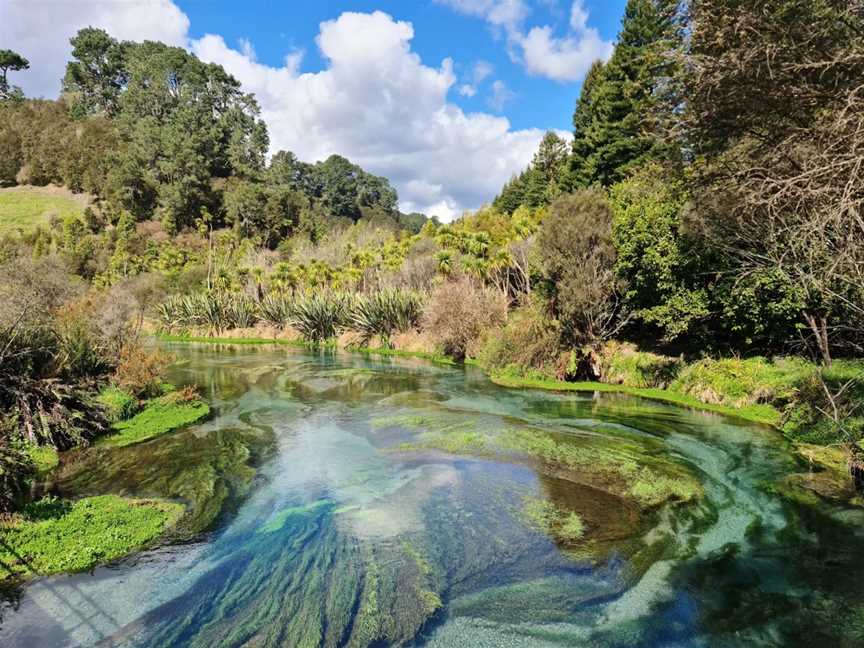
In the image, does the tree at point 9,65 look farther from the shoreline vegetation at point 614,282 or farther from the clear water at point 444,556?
the clear water at point 444,556

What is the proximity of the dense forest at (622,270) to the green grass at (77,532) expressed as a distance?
36.3 inches

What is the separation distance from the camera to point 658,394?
19.0 metres

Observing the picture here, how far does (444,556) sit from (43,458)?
9314mm

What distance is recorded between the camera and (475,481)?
37.8 ft

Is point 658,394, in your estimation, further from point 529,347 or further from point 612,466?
point 612,466

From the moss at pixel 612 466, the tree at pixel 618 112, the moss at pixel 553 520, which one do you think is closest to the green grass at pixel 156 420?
the moss at pixel 612 466

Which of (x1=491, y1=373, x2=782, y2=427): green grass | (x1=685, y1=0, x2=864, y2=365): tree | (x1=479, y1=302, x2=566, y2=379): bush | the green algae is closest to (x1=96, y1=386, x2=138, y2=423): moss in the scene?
the green algae

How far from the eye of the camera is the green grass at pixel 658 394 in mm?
15442

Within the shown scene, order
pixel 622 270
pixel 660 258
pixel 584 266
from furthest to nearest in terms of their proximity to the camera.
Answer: pixel 584 266 < pixel 622 270 < pixel 660 258

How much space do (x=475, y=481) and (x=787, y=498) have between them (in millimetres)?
5828

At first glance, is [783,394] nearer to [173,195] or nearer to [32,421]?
[32,421]

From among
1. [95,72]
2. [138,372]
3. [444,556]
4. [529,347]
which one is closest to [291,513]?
[444,556]

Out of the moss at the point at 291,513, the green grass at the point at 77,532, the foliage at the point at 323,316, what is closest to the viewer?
the green grass at the point at 77,532

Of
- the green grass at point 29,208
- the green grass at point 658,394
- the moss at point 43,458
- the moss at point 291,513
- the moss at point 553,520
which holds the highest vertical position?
the green grass at point 29,208
